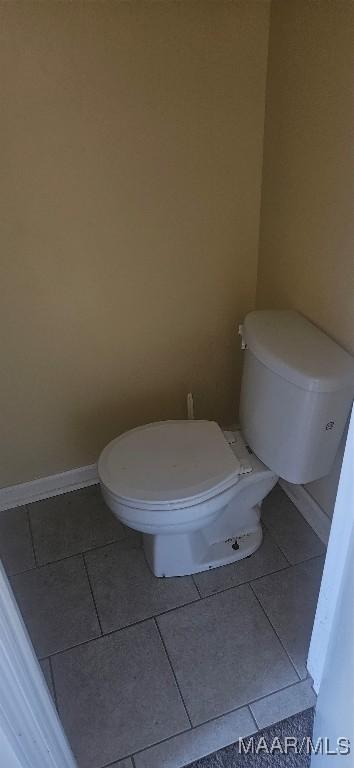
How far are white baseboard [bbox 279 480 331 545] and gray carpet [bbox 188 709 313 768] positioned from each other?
0.58 meters

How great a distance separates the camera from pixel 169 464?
1.46 meters

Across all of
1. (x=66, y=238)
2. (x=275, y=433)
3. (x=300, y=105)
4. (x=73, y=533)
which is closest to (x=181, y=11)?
(x=300, y=105)

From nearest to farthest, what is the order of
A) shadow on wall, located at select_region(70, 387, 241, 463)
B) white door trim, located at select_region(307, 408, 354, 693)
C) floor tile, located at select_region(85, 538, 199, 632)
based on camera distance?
white door trim, located at select_region(307, 408, 354, 693) < floor tile, located at select_region(85, 538, 199, 632) < shadow on wall, located at select_region(70, 387, 241, 463)

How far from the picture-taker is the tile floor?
1.28m

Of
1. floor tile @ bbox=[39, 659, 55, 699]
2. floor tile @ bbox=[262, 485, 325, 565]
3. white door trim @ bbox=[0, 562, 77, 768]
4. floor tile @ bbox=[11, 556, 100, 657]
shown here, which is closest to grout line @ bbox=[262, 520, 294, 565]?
floor tile @ bbox=[262, 485, 325, 565]

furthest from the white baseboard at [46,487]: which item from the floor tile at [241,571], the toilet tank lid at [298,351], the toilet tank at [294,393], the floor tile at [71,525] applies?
the toilet tank lid at [298,351]

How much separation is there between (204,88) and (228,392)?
106cm

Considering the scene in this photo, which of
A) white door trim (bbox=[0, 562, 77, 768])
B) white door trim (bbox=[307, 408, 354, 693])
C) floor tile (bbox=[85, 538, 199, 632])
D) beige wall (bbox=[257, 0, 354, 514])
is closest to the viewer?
white door trim (bbox=[0, 562, 77, 768])

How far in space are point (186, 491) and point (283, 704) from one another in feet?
1.95

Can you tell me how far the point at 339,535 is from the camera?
1039 millimetres

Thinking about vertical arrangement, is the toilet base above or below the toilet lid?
below

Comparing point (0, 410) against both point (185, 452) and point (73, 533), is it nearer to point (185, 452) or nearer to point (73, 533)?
point (73, 533)

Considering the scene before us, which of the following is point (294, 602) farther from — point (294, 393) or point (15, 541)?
point (15, 541)

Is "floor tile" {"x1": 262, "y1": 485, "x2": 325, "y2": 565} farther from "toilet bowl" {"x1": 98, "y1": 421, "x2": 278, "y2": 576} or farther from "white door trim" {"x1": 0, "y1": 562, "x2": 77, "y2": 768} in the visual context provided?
"white door trim" {"x1": 0, "y1": 562, "x2": 77, "y2": 768}
